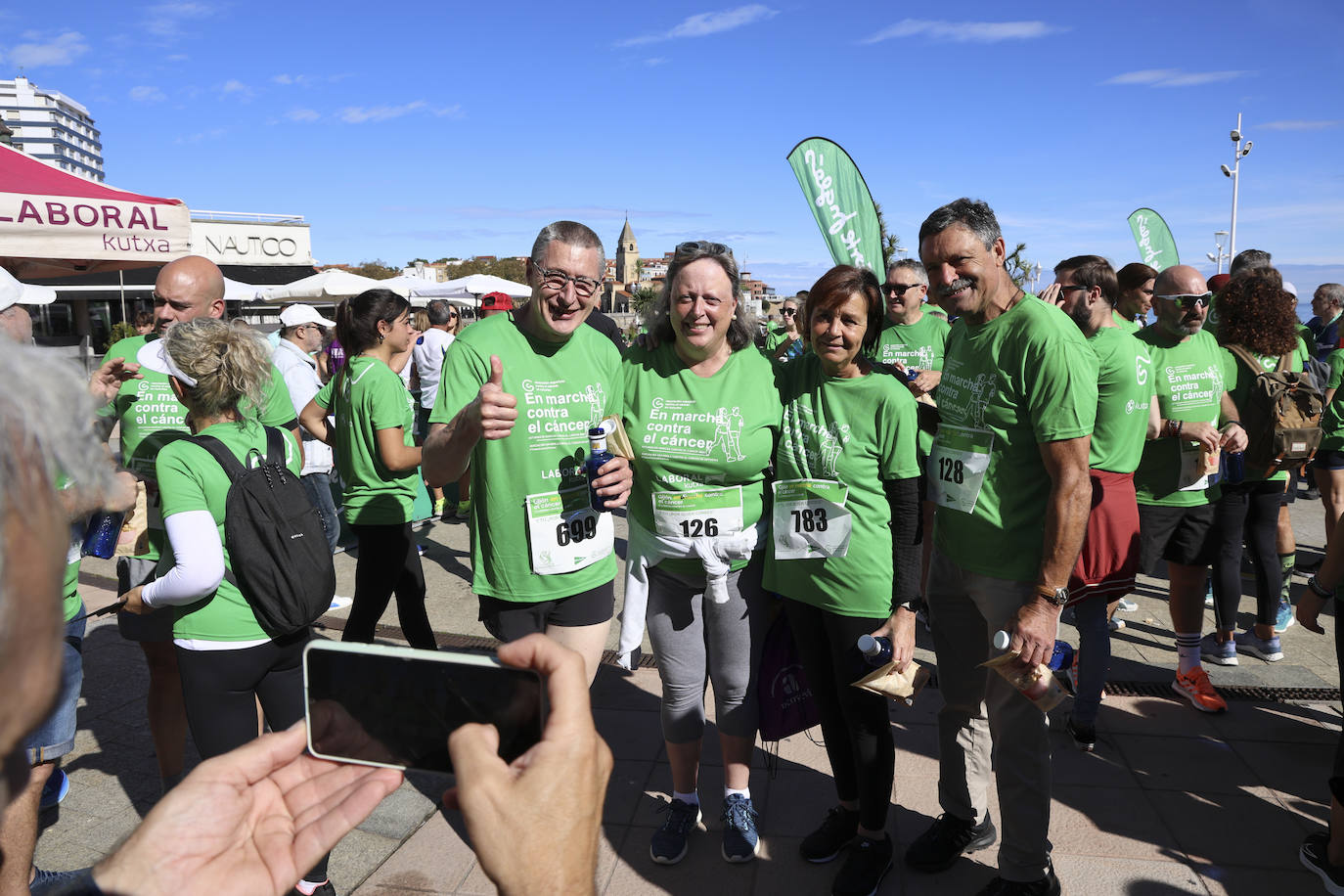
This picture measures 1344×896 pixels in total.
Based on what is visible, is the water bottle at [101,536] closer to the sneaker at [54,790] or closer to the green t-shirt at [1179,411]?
the sneaker at [54,790]

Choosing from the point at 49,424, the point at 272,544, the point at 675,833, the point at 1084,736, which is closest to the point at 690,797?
the point at 675,833

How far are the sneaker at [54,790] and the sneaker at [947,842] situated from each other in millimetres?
3283

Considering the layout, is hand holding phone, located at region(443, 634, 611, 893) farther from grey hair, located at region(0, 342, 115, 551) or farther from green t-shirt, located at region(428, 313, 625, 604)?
green t-shirt, located at region(428, 313, 625, 604)

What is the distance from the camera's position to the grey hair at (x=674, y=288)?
2988 millimetres

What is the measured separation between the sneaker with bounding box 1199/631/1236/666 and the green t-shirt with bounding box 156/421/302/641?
15.5 ft

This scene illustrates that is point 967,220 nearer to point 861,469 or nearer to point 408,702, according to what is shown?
point 861,469

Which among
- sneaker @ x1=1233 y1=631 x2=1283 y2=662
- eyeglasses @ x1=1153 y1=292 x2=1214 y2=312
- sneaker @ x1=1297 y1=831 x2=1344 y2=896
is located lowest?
sneaker @ x1=1233 y1=631 x2=1283 y2=662

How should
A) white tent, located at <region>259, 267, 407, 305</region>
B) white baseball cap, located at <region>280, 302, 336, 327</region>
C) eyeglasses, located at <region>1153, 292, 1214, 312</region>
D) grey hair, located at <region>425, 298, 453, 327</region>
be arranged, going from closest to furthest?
eyeglasses, located at <region>1153, 292, 1214, 312</region> < white baseball cap, located at <region>280, 302, 336, 327</region> < grey hair, located at <region>425, 298, 453, 327</region> < white tent, located at <region>259, 267, 407, 305</region>

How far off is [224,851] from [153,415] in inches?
109

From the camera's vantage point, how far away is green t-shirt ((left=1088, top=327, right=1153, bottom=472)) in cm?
347

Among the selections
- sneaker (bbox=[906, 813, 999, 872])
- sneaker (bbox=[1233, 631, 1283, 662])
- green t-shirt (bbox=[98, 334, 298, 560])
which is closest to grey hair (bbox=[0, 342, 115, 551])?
green t-shirt (bbox=[98, 334, 298, 560])

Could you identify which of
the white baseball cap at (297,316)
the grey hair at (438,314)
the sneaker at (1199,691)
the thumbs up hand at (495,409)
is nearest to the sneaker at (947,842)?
the sneaker at (1199,691)

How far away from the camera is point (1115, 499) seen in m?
3.32

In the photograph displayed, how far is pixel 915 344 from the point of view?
17.9 feet
